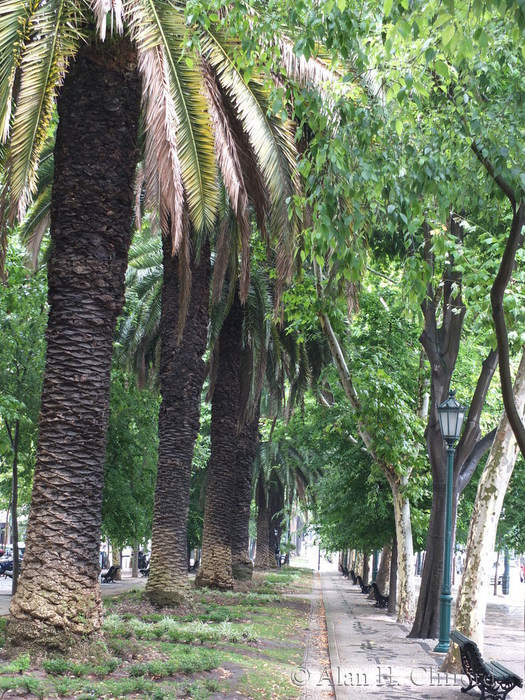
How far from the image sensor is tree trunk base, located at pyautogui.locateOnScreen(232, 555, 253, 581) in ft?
88.8

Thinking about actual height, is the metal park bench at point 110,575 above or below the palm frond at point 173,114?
below

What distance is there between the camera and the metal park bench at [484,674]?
10047 millimetres

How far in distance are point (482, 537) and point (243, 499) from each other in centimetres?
1598

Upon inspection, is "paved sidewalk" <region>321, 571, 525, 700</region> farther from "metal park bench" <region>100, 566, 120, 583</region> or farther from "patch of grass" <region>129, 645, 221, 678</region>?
"metal park bench" <region>100, 566, 120, 583</region>

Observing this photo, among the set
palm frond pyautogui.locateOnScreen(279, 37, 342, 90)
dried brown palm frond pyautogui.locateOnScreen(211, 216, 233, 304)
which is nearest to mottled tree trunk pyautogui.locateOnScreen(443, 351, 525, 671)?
palm frond pyautogui.locateOnScreen(279, 37, 342, 90)

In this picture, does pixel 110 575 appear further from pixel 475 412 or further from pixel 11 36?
pixel 11 36

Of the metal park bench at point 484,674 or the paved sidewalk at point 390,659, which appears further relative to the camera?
the paved sidewalk at point 390,659

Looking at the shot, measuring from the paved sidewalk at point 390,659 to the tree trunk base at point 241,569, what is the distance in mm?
3006

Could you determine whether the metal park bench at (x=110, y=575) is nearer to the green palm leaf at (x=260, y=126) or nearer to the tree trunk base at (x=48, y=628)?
the tree trunk base at (x=48, y=628)

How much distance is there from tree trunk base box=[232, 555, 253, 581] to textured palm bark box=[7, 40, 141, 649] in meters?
17.9

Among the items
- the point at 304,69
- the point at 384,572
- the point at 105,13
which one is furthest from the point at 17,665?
the point at 384,572

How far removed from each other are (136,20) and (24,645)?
23.0 feet

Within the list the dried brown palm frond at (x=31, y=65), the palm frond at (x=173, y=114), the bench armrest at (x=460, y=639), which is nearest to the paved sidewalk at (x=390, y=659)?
the bench armrest at (x=460, y=639)

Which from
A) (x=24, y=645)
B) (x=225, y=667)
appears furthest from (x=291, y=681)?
(x=24, y=645)
